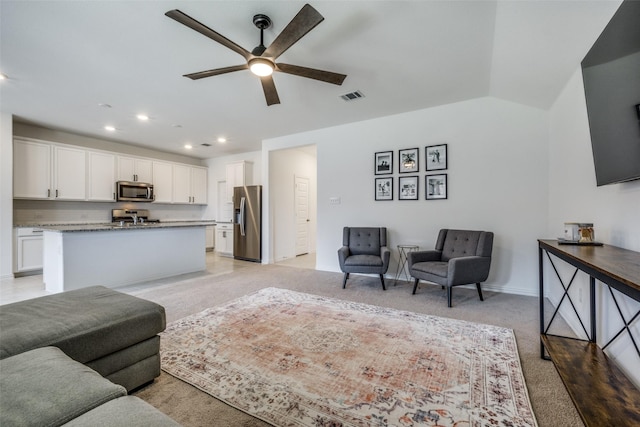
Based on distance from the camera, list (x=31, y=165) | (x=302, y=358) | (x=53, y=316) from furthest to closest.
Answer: (x=31, y=165)
(x=302, y=358)
(x=53, y=316)

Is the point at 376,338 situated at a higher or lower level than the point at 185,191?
lower

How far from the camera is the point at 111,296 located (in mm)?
1897

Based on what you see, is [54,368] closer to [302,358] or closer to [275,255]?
[302,358]

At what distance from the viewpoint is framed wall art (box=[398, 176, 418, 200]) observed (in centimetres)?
430

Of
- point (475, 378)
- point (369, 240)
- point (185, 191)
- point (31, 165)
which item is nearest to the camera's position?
point (475, 378)

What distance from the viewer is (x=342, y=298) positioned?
349 centimetres

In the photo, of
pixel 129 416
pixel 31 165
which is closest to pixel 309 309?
pixel 129 416

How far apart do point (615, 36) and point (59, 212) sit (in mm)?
8158

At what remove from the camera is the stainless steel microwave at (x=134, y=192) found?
5980mm

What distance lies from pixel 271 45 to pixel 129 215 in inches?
239

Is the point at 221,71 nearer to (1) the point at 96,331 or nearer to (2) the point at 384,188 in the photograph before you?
(1) the point at 96,331

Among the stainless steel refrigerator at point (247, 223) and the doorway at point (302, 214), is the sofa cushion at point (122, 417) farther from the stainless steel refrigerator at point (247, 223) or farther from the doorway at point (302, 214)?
the doorway at point (302, 214)

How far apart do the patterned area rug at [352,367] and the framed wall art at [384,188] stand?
2.12 m

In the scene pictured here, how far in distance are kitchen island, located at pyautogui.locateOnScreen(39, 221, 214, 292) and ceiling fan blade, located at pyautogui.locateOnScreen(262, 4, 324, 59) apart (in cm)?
343
